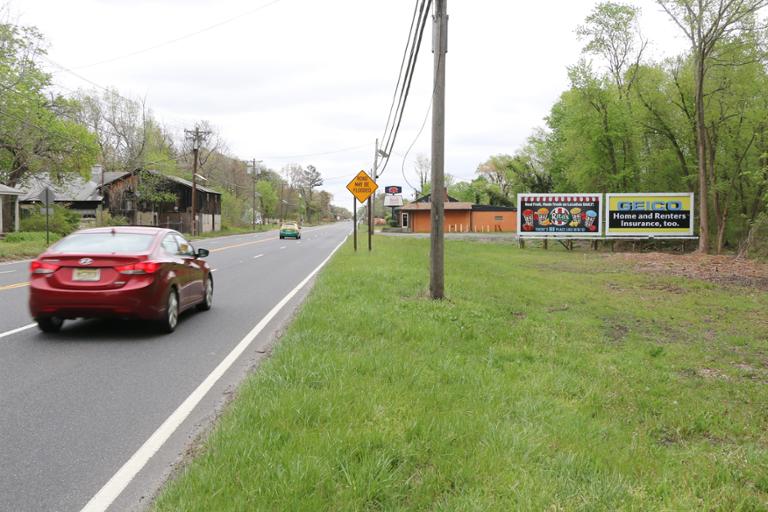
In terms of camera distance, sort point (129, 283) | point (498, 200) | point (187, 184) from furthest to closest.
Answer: point (498, 200)
point (187, 184)
point (129, 283)

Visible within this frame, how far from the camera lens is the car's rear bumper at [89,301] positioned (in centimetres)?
755

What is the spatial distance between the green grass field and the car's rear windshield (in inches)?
104

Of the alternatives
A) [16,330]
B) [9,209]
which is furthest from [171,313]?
[9,209]

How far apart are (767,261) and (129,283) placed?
949 inches

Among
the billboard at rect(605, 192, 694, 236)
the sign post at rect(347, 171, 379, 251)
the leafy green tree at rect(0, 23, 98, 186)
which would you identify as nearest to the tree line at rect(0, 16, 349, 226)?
the leafy green tree at rect(0, 23, 98, 186)

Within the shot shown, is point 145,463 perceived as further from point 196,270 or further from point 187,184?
point 187,184

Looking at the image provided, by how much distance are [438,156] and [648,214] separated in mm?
26180

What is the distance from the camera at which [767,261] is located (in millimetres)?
22656

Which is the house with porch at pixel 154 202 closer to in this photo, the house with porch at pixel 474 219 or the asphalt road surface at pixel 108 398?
the house with porch at pixel 474 219

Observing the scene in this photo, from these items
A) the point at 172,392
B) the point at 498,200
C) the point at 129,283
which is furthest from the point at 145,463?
the point at 498,200

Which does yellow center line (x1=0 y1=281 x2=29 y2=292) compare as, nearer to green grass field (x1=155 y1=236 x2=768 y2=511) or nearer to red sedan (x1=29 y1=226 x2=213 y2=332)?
red sedan (x1=29 y1=226 x2=213 y2=332)

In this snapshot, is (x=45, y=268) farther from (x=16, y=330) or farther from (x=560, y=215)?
(x=560, y=215)

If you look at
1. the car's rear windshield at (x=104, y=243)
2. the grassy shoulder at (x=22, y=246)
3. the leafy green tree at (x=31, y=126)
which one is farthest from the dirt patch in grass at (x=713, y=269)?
the leafy green tree at (x=31, y=126)

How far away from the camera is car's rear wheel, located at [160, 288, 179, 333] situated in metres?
8.16
